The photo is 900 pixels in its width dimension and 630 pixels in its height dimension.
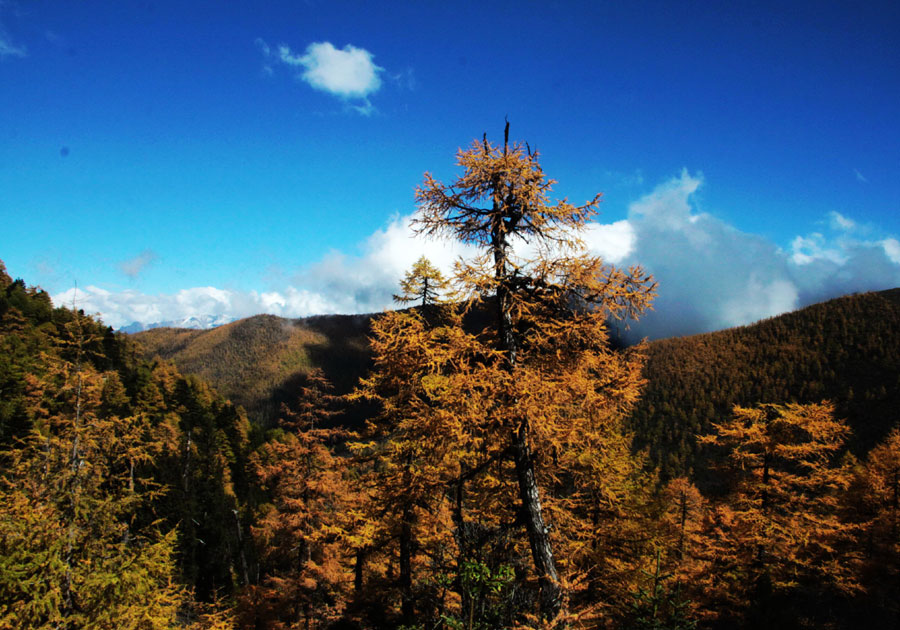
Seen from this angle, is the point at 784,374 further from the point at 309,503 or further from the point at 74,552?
the point at 74,552

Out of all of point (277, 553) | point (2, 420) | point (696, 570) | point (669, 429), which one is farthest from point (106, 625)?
point (669, 429)

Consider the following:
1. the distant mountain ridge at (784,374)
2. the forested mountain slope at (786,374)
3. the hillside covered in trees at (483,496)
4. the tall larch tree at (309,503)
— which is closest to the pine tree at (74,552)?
the hillside covered in trees at (483,496)

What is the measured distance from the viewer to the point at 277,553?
2105 centimetres

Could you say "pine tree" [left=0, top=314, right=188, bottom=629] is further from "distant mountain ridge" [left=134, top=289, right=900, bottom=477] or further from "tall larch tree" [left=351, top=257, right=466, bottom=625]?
"distant mountain ridge" [left=134, top=289, right=900, bottom=477]

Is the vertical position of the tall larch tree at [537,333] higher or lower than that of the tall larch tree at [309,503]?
higher

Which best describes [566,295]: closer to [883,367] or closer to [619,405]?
[619,405]

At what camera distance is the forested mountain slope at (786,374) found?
80.3m

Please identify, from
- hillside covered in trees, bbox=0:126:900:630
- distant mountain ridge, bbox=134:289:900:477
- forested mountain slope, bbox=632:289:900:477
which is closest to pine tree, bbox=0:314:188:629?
hillside covered in trees, bbox=0:126:900:630

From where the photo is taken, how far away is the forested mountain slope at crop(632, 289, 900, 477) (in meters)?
80.3

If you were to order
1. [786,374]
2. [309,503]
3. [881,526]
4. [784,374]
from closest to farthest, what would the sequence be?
[881,526], [309,503], [786,374], [784,374]

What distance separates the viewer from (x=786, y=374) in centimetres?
10588

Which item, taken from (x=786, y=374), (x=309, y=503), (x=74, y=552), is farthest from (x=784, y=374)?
(x=74, y=552)

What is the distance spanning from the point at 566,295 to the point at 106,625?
10198mm

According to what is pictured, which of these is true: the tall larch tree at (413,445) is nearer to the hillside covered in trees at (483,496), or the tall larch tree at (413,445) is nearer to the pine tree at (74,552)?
the hillside covered in trees at (483,496)
